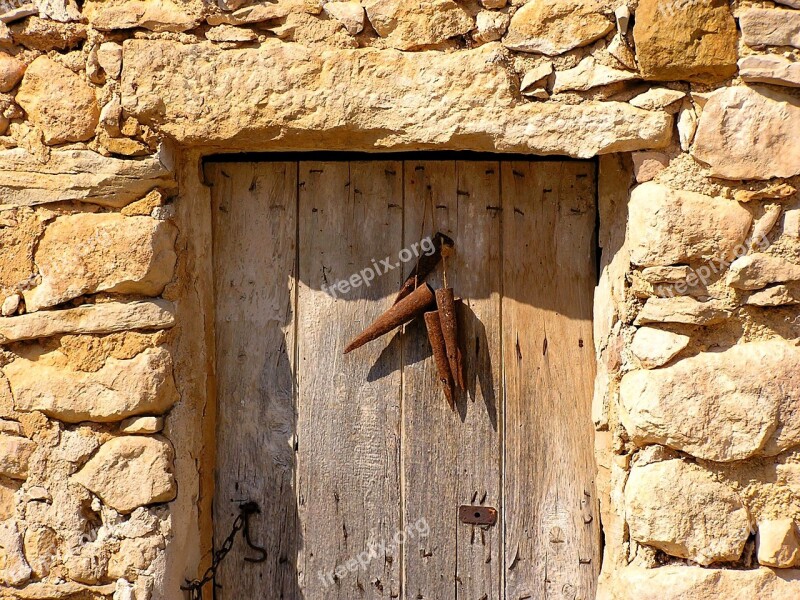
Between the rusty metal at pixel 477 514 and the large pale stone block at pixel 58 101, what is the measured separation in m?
1.19

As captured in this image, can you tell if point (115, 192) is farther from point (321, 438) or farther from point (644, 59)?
point (644, 59)

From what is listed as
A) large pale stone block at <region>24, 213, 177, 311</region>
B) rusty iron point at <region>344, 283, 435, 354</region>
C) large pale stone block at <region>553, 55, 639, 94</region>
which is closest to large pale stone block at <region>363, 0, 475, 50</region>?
large pale stone block at <region>553, 55, 639, 94</region>

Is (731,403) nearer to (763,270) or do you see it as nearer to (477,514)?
(763,270)

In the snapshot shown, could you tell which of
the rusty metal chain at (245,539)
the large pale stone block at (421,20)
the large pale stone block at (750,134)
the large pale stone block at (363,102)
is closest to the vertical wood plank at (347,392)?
the rusty metal chain at (245,539)

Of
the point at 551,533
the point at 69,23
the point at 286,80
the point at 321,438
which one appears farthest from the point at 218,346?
the point at 551,533

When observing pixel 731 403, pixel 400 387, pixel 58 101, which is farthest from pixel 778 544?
pixel 58 101

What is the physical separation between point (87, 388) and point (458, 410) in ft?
2.69

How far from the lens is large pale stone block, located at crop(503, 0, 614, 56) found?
1.47 m

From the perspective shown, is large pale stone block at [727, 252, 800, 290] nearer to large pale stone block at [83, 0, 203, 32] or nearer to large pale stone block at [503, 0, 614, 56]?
large pale stone block at [503, 0, 614, 56]

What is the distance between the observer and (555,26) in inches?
58.4

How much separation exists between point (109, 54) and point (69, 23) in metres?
0.11

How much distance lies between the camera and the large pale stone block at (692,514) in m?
1.43

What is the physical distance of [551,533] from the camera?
1737 millimetres

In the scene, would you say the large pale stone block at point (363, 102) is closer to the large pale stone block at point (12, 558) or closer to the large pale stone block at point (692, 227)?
the large pale stone block at point (692, 227)
